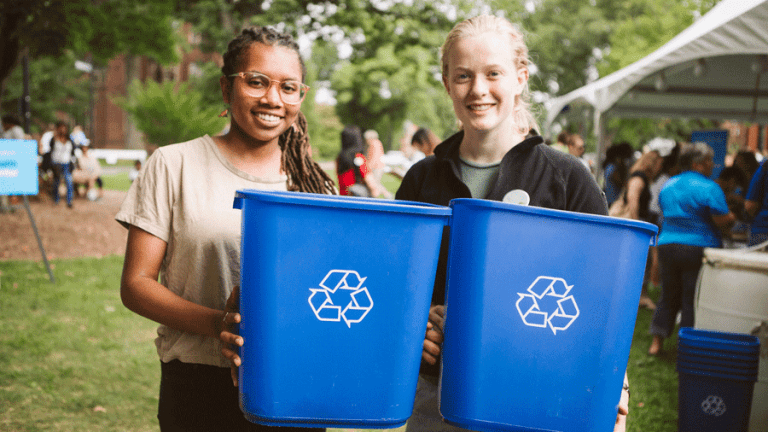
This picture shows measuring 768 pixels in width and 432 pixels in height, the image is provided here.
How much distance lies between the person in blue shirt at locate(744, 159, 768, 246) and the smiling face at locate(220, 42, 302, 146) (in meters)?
4.78

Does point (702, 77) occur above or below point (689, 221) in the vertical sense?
above

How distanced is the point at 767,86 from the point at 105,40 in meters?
10.9

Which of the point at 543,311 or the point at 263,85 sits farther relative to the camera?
the point at 263,85

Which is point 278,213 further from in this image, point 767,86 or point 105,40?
point 105,40

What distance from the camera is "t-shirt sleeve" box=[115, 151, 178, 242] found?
5.93ft

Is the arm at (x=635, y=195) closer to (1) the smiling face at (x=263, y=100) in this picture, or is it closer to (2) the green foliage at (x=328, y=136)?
(1) the smiling face at (x=263, y=100)

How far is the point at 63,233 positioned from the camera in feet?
34.9

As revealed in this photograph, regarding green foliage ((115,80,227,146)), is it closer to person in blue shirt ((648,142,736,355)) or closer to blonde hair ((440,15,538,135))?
person in blue shirt ((648,142,736,355))

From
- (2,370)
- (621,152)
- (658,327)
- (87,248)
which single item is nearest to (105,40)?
(87,248)

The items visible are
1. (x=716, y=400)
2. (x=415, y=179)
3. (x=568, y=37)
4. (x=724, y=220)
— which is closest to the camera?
(x=415, y=179)

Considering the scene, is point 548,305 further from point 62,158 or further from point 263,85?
point 62,158

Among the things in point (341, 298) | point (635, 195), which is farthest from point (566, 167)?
point (635, 195)

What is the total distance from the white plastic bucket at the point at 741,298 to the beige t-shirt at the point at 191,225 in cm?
335

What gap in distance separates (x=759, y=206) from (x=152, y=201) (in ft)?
17.4
